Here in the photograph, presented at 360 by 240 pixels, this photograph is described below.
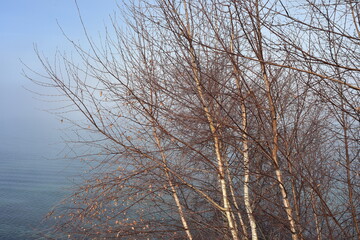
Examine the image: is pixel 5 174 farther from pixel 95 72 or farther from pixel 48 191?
pixel 95 72

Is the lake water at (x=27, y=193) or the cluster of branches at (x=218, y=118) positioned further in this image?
the lake water at (x=27, y=193)

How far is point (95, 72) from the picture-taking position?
4855 mm

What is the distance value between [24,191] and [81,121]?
30.0 meters

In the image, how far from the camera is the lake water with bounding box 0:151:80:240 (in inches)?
825

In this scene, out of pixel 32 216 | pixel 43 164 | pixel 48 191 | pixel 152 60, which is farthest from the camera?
pixel 43 164

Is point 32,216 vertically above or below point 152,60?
below

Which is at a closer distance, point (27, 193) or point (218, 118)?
point (218, 118)

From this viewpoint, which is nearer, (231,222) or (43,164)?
(231,222)

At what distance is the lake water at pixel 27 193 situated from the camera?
2095cm

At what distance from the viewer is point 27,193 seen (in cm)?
3044

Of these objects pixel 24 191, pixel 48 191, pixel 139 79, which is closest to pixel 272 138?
pixel 139 79

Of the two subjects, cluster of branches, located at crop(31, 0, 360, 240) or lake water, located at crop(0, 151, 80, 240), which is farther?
lake water, located at crop(0, 151, 80, 240)

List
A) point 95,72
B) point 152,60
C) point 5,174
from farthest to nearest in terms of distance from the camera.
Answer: point 5,174 < point 152,60 < point 95,72

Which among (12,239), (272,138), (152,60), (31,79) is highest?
(152,60)
